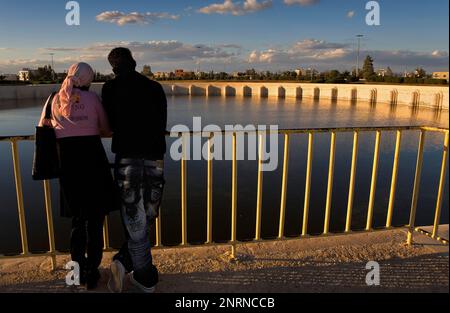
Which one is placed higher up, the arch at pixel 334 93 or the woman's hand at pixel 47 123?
the woman's hand at pixel 47 123

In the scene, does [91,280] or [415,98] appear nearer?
[91,280]

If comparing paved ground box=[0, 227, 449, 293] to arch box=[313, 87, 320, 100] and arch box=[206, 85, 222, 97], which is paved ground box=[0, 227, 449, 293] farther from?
arch box=[206, 85, 222, 97]

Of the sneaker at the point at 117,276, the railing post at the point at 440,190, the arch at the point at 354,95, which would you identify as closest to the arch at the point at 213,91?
the arch at the point at 354,95

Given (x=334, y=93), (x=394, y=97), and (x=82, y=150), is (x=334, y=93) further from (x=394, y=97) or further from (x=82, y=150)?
(x=82, y=150)

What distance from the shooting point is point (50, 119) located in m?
2.76

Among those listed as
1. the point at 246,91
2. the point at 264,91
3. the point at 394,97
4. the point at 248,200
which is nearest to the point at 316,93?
the point at 264,91

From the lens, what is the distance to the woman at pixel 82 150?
8.81ft

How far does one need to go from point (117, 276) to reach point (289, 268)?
61.8 inches

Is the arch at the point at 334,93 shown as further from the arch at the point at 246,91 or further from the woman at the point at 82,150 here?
the woman at the point at 82,150

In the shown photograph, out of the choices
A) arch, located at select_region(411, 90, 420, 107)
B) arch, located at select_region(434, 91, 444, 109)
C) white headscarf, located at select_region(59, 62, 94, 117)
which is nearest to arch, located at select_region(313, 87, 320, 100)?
arch, located at select_region(411, 90, 420, 107)

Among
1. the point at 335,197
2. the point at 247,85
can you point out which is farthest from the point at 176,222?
the point at 247,85

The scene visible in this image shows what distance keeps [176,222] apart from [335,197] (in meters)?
4.82

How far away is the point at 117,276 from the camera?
292 centimetres
